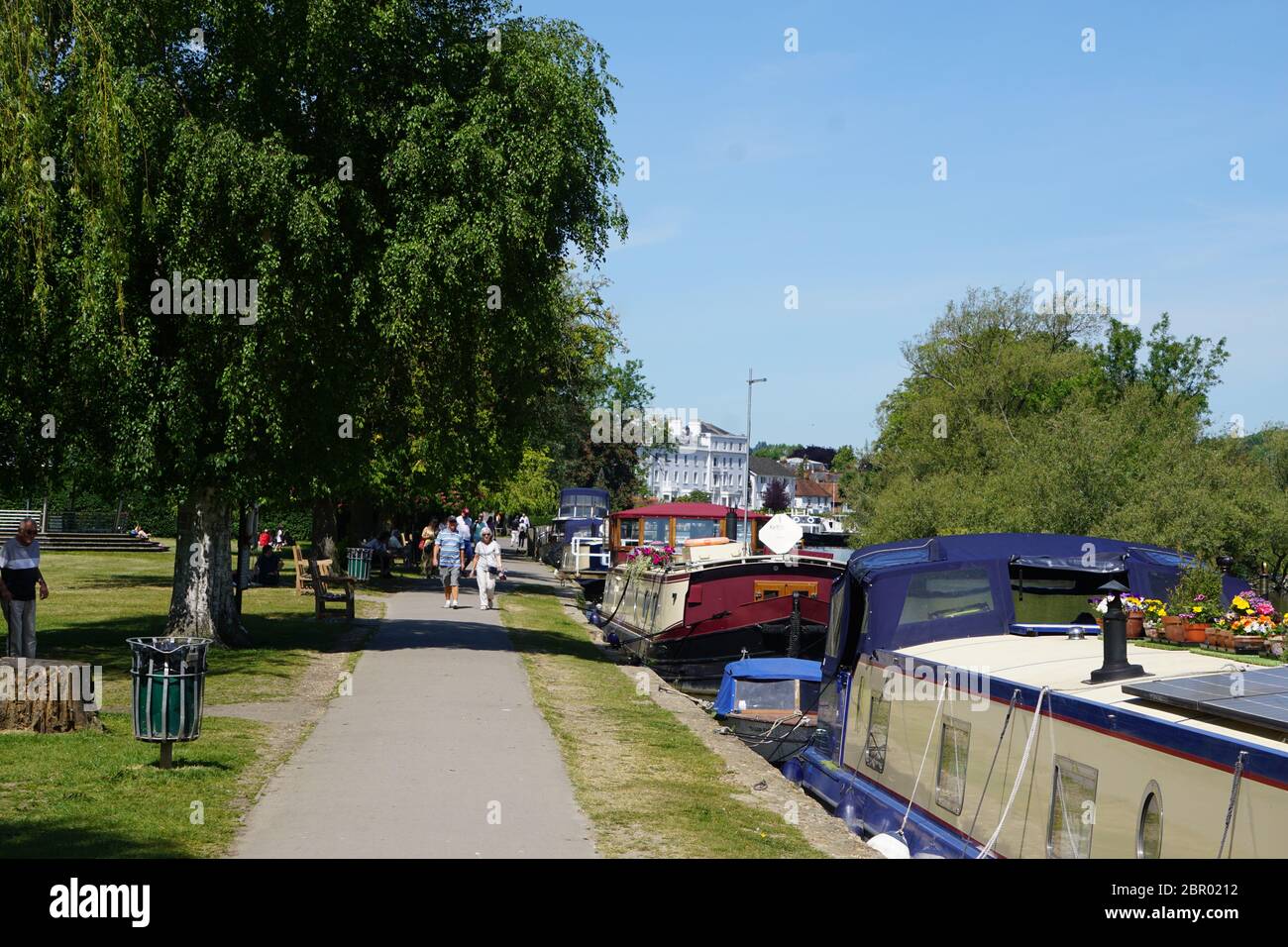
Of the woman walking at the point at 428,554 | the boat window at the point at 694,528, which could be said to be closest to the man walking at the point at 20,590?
the boat window at the point at 694,528

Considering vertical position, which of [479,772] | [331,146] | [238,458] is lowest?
[479,772]

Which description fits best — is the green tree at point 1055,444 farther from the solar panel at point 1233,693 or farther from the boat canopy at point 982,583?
the solar panel at point 1233,693

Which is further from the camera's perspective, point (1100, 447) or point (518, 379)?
point (1100, 447)

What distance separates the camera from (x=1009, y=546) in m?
12.9

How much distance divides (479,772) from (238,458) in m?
8.18

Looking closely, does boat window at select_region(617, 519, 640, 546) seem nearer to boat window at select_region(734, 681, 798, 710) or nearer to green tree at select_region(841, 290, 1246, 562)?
green tree at select_region(841, 290, 1246, 562)

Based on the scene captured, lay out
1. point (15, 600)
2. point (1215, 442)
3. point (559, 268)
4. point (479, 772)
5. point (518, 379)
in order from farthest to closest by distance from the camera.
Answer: point (1215, 442) < point (518, 379) < point (559, 268) < point (15, 600) < point (479, 772)

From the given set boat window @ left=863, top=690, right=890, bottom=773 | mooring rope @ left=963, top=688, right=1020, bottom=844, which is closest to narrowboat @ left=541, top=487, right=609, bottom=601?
boat window @ left=863, top=690, right=890, bottom=773

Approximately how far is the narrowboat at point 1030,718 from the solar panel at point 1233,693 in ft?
0.06

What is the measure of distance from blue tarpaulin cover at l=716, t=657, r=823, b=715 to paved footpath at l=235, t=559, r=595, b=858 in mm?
3164

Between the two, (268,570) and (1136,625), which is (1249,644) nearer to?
(1136,625)
